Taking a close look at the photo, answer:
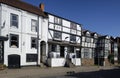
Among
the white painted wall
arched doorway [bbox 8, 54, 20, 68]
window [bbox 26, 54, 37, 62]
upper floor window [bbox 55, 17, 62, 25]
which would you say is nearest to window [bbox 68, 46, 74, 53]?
upper floor window [bbox 55, 17, 62, 25]

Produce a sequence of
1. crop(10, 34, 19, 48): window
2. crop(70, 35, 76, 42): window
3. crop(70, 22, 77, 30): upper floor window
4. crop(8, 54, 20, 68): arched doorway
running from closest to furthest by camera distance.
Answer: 1. crop(8, 54, 20, 68): arched doorway
2. crop(10, 34, 19, 48): window
3. crop(70, 22, 77, 30): upper floor window
4. crop(70, 35, 76, 42): window

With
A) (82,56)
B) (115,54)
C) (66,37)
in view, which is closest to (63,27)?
(66,37)

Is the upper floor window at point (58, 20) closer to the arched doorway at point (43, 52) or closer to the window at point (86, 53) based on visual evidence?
the arched doorway at point (43, 52)

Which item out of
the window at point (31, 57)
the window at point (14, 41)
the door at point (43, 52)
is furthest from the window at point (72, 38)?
the window at point (14, 41)

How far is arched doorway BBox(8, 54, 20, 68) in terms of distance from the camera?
101 ft

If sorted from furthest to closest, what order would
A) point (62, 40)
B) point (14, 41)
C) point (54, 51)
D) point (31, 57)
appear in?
point (62, 40) → point (54, 51) → point (31, 57) → point (14, 41)

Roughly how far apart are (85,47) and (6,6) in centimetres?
2724

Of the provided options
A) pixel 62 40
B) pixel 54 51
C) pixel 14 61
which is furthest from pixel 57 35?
pixel 14 61

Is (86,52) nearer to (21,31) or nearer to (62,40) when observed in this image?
(62,40)

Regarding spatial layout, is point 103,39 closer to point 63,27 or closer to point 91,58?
point 91,58

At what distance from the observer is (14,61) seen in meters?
31.6

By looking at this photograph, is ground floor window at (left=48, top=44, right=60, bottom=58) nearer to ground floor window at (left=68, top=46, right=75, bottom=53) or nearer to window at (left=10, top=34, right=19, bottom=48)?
ground floor window at (left=68, top=46, right=75, bottom=53)

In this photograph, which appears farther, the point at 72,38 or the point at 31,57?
the point at 72,38

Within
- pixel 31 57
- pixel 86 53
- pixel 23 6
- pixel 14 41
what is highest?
pixel 23 6
